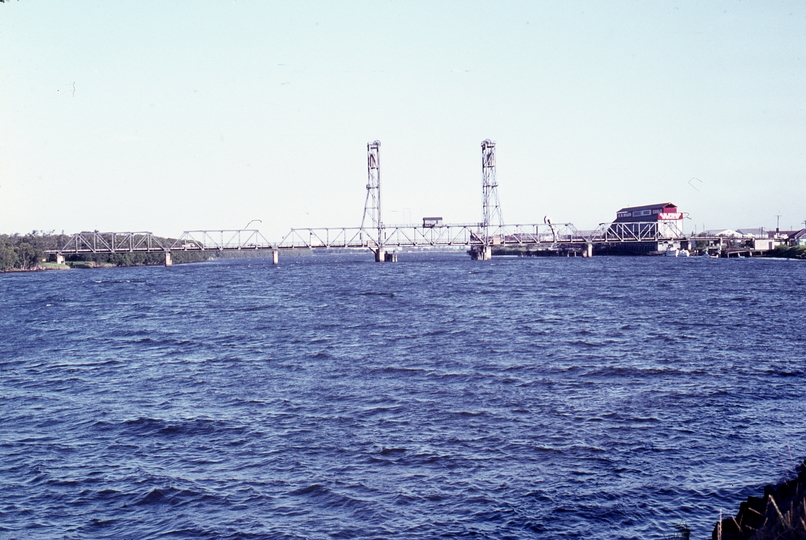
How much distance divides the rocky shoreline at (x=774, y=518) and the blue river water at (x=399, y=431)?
2117 mm

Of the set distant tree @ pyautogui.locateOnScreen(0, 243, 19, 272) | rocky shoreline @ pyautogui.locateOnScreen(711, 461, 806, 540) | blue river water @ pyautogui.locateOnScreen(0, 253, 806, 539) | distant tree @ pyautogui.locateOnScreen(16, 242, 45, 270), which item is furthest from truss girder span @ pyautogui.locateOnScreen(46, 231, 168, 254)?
rocky shoreline @ pyautogui.locateOnScreen(711, 461, 806, 540)

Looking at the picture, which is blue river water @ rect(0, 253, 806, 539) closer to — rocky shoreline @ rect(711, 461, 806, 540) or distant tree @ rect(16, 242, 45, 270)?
rocky shoreline @ rect(711, 461, 806, 540)

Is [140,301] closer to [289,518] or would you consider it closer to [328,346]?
[328,346]

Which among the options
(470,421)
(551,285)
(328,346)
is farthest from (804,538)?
(551,285)

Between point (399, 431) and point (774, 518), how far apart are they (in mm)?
10196

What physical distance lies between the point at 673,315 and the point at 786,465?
29670 mm

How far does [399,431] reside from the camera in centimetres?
1680

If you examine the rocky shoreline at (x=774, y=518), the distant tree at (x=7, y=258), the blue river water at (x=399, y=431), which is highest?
the distant tree at (x=7, y=258)

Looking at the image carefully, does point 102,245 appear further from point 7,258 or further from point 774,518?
point 774,518

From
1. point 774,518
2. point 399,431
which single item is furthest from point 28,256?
point 774,518

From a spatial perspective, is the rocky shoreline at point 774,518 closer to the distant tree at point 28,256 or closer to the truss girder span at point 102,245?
the truss girder span at point 102,245

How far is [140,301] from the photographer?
63.3 metres

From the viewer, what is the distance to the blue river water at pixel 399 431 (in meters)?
12.2

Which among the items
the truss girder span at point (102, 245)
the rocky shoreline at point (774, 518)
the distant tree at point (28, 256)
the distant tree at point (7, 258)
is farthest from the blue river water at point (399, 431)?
the distant tree at point (28, 256)
